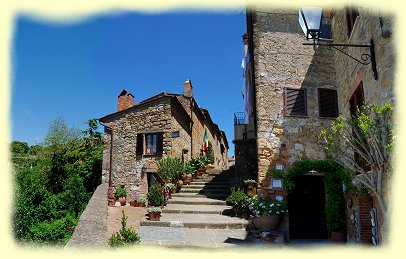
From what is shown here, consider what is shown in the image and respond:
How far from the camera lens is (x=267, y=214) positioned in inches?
382

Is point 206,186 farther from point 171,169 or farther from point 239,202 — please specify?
point 239,202

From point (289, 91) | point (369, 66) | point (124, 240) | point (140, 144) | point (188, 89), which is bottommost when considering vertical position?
point (124, 240)

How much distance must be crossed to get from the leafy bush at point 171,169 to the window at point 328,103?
6.68m

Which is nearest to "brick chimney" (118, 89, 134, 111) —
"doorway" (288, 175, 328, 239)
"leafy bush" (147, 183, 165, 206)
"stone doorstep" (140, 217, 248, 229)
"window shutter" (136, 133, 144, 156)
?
"window shutter" (136, 133, 144, 156)

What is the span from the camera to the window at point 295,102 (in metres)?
11.5

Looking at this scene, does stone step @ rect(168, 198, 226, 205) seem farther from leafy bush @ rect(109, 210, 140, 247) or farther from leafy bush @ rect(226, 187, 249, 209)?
leafy bush @ rect(109, 210, 140, 247)

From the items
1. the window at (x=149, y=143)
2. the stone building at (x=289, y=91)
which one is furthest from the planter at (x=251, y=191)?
the window at (x=149, y=143)

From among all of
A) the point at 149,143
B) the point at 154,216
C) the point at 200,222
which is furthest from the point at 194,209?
the point at 149,143

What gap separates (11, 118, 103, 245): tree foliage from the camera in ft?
52.3

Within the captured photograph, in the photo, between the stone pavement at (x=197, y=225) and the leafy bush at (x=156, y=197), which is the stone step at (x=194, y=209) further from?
the leafy bush at (x=156, y=197)

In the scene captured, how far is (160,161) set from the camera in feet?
51.3

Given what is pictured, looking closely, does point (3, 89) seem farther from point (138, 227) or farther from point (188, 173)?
point (188, 173)

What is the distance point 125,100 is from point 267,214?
1241 centimetres

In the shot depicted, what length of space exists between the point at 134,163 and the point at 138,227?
8288mm
